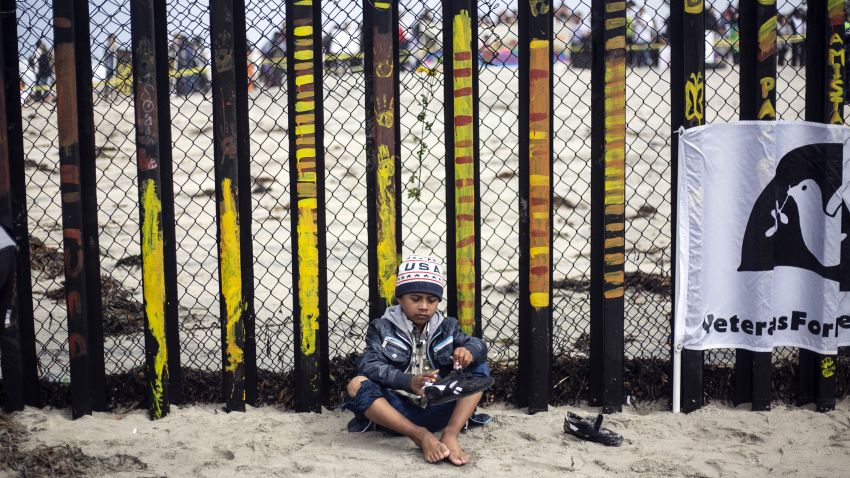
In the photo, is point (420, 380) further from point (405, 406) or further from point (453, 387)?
point (405, 406)

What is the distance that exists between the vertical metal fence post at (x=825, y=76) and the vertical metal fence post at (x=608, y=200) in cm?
98

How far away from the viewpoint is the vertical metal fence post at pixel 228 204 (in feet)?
13.0

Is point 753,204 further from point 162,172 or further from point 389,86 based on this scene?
point 162,172

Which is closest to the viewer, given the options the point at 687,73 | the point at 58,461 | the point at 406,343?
the point at 58,461

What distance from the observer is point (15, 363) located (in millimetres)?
4102

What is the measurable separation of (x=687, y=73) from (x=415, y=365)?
6.53ft

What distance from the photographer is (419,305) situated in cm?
378

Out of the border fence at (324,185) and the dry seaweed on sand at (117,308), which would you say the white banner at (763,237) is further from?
the dry seaweed on sand at (117,308)

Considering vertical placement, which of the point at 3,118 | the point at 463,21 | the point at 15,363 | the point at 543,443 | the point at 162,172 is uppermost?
the point at 463,21

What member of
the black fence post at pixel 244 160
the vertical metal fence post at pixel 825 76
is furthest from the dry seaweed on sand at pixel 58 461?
the vertical metal fence post at pixel 825 76

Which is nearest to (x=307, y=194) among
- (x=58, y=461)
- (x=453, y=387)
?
(x=453, y=387)

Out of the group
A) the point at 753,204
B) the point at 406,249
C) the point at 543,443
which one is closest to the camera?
the point at 543,443

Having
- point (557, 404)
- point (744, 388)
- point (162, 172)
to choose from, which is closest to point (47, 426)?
point (162, 172)

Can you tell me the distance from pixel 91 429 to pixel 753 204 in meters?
3.51
